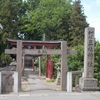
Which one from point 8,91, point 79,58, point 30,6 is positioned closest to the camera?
point 8,91

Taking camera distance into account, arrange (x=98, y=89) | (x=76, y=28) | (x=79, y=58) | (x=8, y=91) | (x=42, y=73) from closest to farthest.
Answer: (x=98, y=89) → (x=8, y=91) → (x=79, y=58) → (x=42, y=73) → (x=76, y=28)

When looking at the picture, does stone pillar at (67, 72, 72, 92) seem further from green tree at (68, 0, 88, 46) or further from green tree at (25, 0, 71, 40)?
green tree at (25, 0, 71, 40)

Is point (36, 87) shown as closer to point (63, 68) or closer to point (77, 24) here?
point (63, 68)

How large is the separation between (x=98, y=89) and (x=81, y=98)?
119 inches

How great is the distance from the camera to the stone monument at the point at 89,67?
13758 millimetres

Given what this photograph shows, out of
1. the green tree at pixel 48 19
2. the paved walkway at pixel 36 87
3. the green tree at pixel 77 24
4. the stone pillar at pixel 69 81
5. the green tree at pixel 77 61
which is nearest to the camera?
the stone pillar at pixel 69 81

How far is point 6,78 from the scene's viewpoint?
1557cm

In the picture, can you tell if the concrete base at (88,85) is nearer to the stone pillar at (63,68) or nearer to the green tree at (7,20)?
the stone pillar at (63,68)

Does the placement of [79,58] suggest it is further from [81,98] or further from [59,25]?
[59,25]

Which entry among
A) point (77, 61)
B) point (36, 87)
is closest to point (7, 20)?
point (77, 61)

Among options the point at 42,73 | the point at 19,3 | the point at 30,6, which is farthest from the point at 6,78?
the point at 30,6

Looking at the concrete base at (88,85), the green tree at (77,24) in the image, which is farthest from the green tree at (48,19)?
the concrete base at (88,85)

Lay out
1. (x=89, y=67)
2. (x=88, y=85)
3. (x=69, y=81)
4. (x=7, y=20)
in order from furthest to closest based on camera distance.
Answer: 1. (x=7, y=20)
2. (x=69, y=81)
3. (x=89, y=67)
4. (x=88, y=85)

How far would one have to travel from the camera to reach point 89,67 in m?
14.2
